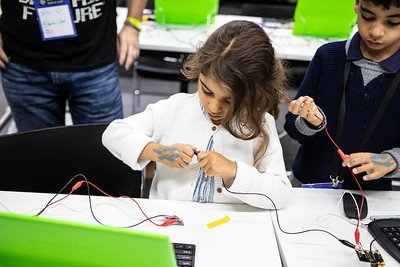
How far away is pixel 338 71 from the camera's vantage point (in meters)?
1.60

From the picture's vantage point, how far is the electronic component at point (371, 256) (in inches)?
46.4

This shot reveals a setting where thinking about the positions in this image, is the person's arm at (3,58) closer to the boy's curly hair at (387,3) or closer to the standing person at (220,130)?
the standing person at (220,130)

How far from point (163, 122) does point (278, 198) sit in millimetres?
436

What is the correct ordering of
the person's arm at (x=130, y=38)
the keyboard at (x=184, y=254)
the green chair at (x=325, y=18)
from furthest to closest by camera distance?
the green chair at (x=325, y=18) → the person's arm at (x=130, y=38) → the keyboard at (x=184, y=254)

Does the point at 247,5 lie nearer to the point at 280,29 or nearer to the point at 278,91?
the point at 280,29

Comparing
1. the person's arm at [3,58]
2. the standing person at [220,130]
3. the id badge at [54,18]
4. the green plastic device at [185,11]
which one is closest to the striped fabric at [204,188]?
the standing person at [220,130]

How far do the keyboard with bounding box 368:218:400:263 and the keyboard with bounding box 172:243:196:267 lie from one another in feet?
1.77

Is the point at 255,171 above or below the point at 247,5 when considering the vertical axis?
above

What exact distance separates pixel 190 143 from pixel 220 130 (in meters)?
0.11

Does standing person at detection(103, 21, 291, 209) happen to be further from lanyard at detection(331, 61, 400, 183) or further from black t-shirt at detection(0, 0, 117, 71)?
black t-shirt at detection(0, 0, 117, 71)

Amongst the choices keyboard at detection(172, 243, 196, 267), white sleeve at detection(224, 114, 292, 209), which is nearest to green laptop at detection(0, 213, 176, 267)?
keyboard at detection(172, 243, 196, 267)

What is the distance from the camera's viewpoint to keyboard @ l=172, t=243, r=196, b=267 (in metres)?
1.12

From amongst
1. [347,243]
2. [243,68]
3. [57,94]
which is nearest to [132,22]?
[57,94]

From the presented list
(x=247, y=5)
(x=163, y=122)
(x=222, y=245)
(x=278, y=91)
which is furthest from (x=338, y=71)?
(x=247, y=5)
